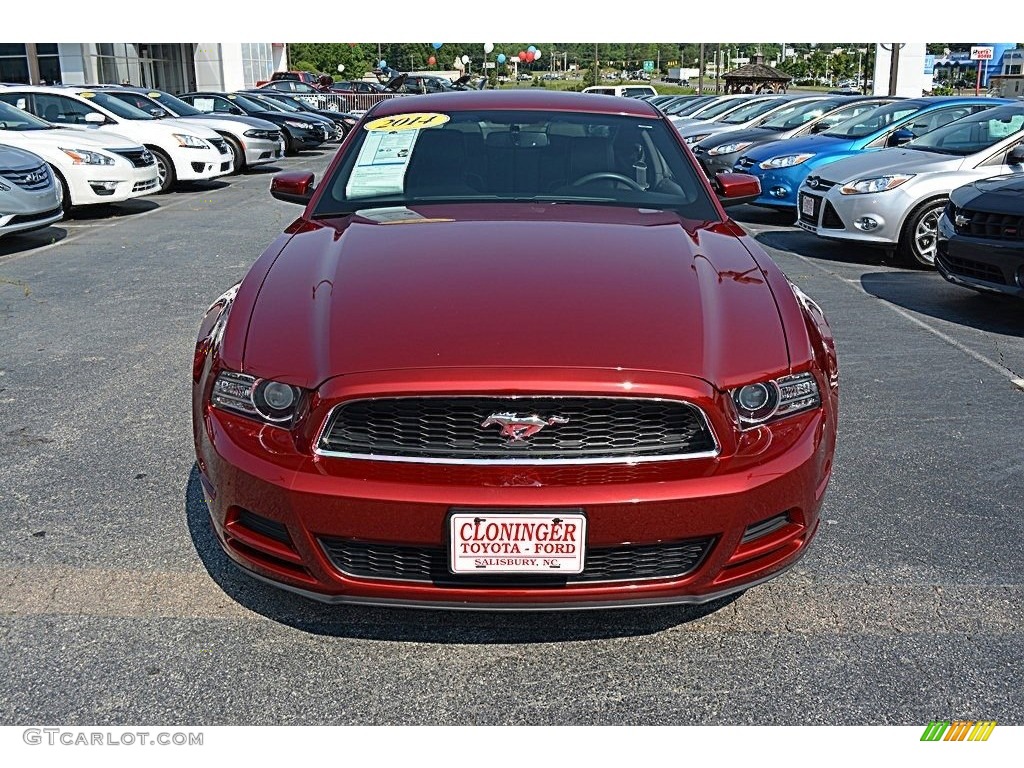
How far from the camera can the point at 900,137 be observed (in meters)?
10.9

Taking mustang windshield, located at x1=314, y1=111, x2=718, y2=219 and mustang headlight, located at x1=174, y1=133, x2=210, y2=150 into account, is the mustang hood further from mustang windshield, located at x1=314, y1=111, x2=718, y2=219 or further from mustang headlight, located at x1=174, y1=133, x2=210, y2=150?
mustang headlight, located at x1=174, y1=133, x2=210, y2=150

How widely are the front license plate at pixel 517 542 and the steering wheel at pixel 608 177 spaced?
79.7 inches

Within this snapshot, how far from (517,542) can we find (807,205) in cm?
811

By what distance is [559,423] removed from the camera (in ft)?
8.55

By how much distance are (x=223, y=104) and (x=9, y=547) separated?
1957 centimetres

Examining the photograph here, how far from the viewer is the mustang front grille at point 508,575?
2.62 m

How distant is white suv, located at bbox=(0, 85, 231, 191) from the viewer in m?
13.8

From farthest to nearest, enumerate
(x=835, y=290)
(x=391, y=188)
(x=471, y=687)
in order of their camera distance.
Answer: (x=835, y=290) → (x=391, y=188) → (x=471, y=687)

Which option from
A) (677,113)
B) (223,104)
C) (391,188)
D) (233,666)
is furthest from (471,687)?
(677,113)

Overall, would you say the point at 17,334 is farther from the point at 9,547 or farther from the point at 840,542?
the point at 840,542

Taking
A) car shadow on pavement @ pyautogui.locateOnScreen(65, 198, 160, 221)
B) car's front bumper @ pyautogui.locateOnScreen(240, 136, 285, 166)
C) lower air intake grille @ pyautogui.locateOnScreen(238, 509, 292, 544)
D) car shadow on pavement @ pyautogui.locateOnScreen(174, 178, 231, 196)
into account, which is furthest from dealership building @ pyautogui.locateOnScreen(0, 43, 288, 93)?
lower air intake grille @ pyautogui.locateOnScreen(238, 509, 292, 544)

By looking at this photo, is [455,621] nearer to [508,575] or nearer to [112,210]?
[508,575]

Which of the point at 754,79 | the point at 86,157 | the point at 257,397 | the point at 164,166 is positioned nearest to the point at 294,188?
the point at 257,397

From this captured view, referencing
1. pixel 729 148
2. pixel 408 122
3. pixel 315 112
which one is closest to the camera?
pixel 408 122
